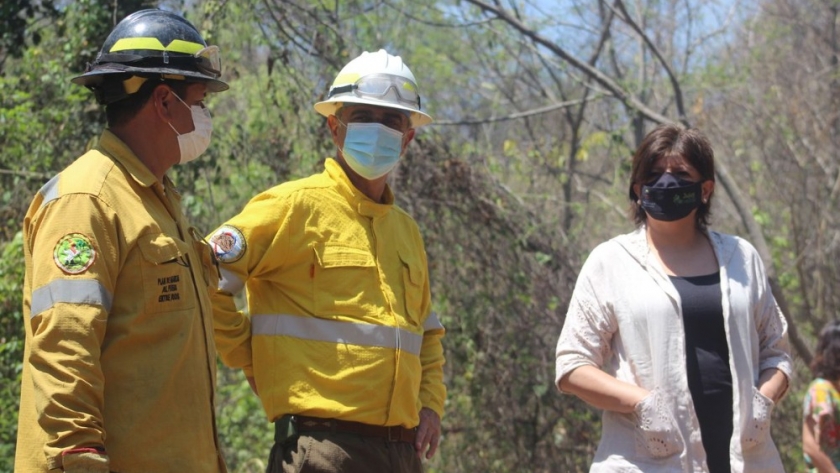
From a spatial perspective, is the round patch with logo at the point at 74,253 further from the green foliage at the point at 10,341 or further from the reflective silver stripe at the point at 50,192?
the green foliage at the point at 10,341

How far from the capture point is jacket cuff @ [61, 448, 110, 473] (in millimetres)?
2270

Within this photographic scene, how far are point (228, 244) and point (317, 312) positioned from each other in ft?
1.19

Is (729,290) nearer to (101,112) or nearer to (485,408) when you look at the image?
(485,408)

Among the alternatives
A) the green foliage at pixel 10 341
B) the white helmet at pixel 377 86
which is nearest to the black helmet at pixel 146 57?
the white helmet at pixel 377 86

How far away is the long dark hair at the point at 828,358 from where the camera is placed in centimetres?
525

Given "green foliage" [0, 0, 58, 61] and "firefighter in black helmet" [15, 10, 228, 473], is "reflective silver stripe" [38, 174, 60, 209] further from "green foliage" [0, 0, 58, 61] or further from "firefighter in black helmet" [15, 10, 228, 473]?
"green foliage" [0, 0, 58, 61]

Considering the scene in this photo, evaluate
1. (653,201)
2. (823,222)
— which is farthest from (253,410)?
(823,222)

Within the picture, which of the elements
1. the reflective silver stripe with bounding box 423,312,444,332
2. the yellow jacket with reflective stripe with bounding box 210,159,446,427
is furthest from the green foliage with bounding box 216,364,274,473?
the yellow jacket with reflective stripe with bounding box 210,159,446,427

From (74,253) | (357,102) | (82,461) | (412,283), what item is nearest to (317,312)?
(412,283)

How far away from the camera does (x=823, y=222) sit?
34.5ft

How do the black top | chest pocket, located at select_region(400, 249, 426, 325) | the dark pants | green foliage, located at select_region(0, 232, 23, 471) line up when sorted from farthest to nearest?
1. green foliage, located at select_region(0, 232, 23, 471)
2. chest pocket, located at select_region(400, 249, 426, 325)
3. the black top
4. the dark pants

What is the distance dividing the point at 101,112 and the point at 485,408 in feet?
Result: 10.2

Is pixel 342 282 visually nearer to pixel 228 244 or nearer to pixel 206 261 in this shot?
pixel 228 244

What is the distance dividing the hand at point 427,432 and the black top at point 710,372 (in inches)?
35.6
